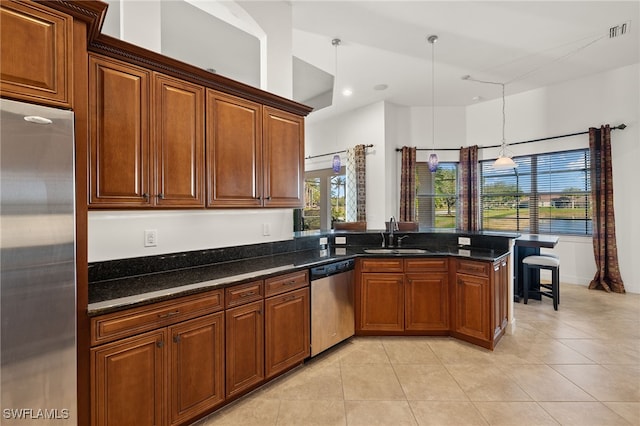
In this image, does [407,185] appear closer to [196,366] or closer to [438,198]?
[438,198]

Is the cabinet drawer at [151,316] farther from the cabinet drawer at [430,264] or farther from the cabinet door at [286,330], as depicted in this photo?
the cabinet drawer at [430,264]

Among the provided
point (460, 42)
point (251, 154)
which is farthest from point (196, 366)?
point (460, 42)

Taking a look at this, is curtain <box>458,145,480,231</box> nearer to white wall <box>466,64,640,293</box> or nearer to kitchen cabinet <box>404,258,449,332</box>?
white wall <box>466,64,640,293</box>

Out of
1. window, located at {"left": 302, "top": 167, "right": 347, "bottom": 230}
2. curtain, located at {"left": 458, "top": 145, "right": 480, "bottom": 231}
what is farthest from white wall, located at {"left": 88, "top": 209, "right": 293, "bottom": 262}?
curtain, located at {"left": 458, "top": 145, "right": 480, "bottom": 231}

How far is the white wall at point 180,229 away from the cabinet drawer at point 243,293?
0.65 m

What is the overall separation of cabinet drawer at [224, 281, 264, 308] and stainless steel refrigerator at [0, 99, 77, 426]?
0.84m

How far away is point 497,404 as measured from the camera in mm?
2154

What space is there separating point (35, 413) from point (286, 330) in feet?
4.93

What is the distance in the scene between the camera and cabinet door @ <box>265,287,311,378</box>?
232 cm

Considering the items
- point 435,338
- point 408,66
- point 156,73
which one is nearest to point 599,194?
point 408,66

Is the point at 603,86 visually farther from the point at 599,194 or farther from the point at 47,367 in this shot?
the point at 47,367

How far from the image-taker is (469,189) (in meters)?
6.32

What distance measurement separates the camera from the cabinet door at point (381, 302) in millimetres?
3184

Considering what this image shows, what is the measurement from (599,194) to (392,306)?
4.35 meters
